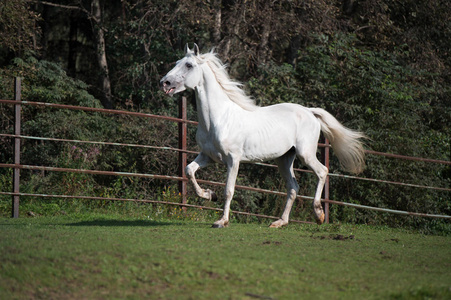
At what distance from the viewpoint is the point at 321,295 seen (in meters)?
3.80

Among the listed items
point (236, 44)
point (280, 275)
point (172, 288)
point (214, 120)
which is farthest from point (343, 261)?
point (236, 44)

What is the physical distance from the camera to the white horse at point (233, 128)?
699 cm

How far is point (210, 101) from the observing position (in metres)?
7.14

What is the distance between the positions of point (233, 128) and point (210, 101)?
451 millimetres

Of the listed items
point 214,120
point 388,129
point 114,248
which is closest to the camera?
point 114,248

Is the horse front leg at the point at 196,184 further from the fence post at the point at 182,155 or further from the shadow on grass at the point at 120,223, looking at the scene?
the fence post at the point at 182,155

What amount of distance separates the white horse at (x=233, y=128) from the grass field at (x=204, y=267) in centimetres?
137

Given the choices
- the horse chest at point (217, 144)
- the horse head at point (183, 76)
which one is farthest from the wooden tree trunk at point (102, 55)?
the horse chest at point (217, 144)

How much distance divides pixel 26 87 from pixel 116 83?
342 cm

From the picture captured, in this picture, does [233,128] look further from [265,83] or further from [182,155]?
[265,83]

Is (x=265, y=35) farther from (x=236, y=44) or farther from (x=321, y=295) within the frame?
(x=321, y=295)

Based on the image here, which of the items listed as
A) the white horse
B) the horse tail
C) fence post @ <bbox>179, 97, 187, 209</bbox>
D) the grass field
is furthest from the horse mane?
the grass field

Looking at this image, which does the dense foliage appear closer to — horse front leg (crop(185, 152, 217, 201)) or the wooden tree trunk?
the wooden tree trunk

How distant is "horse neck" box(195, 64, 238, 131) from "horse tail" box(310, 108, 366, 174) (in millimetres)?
1683
